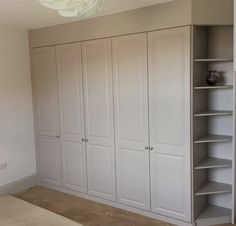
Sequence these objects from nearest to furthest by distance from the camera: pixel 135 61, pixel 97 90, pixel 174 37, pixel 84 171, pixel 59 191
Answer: pixel 174 37, pixel 135 61, pixel 97 90, pixel 84 171, pixel 59 191

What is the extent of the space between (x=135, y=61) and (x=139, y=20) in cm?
43

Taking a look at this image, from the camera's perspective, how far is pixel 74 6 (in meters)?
1.69

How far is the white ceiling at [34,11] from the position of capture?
2748mm

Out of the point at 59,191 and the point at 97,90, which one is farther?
the point at 59,191

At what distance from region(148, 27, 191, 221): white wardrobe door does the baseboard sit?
1.93m

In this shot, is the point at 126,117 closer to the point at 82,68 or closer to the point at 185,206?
the point at 82,68

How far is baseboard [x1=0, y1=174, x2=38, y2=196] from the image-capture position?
12.9 feet

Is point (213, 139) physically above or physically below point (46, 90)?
below

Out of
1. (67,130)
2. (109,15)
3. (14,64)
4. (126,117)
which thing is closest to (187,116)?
(126,117)

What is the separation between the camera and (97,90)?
3535mm

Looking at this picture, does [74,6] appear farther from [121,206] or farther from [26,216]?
[121,206]

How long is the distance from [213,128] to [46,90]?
7.28 ft

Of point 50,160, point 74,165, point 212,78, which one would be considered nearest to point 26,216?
point 74,165

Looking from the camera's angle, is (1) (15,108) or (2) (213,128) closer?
(2) (213,128)
